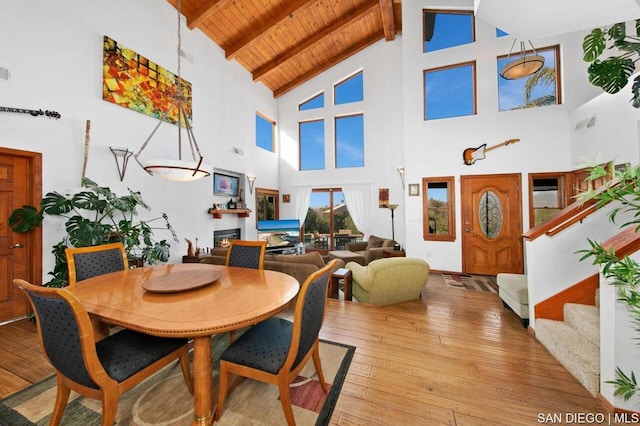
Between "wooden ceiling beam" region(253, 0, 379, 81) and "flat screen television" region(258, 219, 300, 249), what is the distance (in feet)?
12.8

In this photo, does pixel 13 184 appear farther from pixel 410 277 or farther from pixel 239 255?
pixel 410 277

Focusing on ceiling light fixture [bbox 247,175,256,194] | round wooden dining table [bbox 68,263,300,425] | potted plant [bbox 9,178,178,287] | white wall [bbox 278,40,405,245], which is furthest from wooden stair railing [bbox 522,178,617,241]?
ceiling light fixture [bbox 247,175,256,194]

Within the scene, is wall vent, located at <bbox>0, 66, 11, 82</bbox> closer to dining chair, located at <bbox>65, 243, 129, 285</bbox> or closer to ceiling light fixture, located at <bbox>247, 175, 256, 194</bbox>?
dining chair, located at <bbox>65, 243, 129, 285</bbox>

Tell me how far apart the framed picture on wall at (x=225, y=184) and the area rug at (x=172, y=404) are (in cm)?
403

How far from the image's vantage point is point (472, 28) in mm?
5082

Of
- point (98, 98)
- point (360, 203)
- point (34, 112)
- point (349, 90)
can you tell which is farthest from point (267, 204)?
point (34, 112)

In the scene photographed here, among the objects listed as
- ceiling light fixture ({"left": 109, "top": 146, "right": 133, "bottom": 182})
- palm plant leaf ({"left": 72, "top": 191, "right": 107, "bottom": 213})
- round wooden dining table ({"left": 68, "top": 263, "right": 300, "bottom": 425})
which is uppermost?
ceiling light fixture ({"left": 109, "top": 146, "right": 133, "bottom": 182})

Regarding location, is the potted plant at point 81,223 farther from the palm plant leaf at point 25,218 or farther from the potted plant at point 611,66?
the potted plant at point 611,66

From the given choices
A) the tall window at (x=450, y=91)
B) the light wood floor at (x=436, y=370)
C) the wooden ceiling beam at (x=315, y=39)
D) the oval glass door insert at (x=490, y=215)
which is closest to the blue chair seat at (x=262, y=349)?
the light wood floor at (x=436, y=370)

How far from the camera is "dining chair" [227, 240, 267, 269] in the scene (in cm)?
258

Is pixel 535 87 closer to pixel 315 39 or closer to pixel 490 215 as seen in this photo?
pixel 490 215

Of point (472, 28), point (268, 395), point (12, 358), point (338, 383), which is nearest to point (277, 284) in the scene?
point (268, 395)

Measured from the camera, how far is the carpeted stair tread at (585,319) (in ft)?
6.33

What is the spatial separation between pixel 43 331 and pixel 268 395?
4.39 feet
